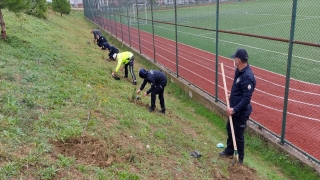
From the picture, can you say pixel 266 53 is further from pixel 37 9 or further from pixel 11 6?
pixel 37 9

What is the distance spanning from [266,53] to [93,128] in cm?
1049

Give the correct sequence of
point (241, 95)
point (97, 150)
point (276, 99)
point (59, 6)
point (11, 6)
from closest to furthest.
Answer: point (97, 150) → point (241, 95) → point (276, 99) → point (11, 6) → point (59, 6)

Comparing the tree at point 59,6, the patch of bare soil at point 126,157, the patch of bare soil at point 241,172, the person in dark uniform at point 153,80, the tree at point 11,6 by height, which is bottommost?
the patch of bare soil at point 241,172

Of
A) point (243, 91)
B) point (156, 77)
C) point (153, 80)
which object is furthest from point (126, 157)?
point (156, 77)

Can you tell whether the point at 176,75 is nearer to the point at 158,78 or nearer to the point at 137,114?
the point at 158,78

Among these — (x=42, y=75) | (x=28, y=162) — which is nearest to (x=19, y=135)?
(x=28, y=162)

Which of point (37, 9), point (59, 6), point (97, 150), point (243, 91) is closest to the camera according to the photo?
point (97, 150)

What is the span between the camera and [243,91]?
466 centimetres

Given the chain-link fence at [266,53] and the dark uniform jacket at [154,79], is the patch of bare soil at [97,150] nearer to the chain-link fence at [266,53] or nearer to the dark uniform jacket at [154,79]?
the dark uniform jacket at [154,79]

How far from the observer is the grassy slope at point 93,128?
3705 millimetres

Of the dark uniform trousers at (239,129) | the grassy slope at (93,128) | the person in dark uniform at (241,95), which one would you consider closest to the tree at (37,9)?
the grassy slope at (93,128)

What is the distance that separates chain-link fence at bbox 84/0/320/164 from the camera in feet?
20.5

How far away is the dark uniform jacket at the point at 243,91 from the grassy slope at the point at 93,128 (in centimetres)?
100

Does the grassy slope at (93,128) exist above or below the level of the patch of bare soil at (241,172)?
above
